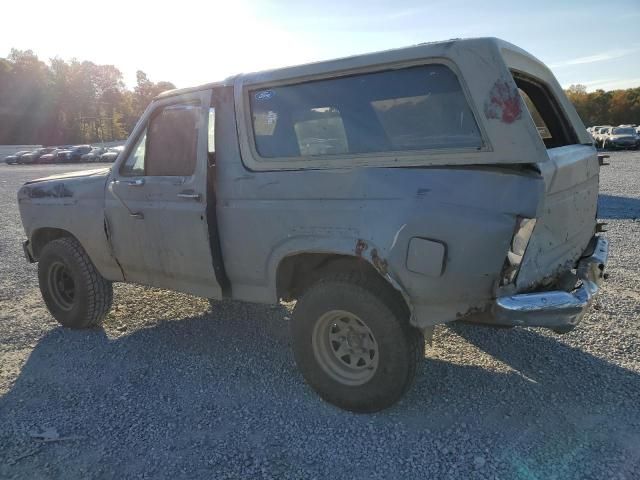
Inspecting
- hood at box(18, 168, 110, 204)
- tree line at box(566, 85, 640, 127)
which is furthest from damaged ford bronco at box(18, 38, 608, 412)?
tree line at box(566, 85, 640, 127)

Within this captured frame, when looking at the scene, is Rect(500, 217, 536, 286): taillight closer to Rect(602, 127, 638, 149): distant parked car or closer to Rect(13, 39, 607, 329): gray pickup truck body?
Rect(13, 39, 607, 329): gray pickup truck body

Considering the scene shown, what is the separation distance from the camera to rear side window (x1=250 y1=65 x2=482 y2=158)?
114 inches

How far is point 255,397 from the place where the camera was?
3.56m

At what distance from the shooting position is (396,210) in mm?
2869

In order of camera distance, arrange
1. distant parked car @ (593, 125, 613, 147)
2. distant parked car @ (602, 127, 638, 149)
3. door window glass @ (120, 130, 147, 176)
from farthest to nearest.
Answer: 1. distant parked car @ (593, 125, 613, 147)
2. distant parked car @ (602, 127, 638, 149)
3. door window glass @ (120, 130, 147, 176)

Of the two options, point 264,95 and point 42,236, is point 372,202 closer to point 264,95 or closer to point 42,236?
point 264,95

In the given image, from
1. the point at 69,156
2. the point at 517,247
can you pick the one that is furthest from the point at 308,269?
the point at 69,156

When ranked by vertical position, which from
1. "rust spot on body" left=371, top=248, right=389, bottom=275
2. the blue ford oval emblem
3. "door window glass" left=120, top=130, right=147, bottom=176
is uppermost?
the blue ford oval emblem

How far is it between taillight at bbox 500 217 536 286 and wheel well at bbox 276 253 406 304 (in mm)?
699

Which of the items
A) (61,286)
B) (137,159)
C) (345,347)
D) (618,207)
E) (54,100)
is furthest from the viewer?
(54,100)

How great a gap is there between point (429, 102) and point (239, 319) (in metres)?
3.01

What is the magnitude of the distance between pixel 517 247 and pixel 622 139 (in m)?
38.0

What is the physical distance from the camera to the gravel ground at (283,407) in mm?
2807

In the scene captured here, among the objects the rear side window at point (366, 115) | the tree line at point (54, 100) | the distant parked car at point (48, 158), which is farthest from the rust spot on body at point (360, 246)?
the tree line at point (54, 100)
